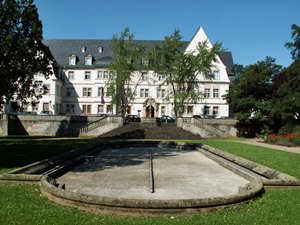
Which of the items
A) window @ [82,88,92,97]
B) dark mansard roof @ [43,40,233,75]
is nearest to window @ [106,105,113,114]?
window @ [82,88,92,97]

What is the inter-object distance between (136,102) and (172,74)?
1873 centimetres

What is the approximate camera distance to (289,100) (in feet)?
123

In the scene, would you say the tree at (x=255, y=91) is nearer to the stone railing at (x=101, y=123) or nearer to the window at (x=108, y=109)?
the stone railing at (x=101, y=123)

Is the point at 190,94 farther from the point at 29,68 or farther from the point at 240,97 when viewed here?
the point at 29,68

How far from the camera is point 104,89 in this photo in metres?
67.6

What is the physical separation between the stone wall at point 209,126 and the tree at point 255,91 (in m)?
2.84

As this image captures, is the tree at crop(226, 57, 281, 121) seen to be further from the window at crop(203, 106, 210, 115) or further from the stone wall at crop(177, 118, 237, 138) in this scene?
the window at crop(203, 106, 210, 115)

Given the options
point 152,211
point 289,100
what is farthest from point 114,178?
point 289,100

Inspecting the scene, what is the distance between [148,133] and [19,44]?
23.8 meters

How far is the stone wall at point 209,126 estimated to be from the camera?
47.0 m

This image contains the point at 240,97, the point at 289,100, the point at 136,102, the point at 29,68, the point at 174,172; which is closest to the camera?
the point at 174,172

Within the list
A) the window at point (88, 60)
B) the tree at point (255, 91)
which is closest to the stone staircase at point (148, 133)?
the tree at point (255, 91)

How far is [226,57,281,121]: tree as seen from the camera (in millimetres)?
46188

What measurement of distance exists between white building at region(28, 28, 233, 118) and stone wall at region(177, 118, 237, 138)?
16.7 meters
